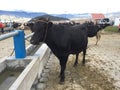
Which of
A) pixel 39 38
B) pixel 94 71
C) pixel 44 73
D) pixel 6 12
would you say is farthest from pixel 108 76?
pixel 6 12

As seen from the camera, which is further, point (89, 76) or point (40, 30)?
point (89, 76)

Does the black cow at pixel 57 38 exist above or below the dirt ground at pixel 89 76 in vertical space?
above

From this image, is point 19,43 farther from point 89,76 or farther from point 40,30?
point 89,76

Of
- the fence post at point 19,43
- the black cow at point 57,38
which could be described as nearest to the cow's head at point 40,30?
the black cow at point 57,38

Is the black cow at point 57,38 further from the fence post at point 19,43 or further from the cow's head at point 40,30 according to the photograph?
the fence post at point 19,43

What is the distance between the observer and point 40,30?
19.3 ft

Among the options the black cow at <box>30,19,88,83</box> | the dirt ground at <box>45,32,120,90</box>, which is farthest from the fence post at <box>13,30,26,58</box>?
the dirt ground at <box>45,32,120,90</box>

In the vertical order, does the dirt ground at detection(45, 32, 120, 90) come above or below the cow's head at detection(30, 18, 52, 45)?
below

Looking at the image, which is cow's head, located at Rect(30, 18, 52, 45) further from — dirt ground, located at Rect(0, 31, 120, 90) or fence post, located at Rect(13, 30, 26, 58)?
dirt ground, located at Rect(0, 31, 120, 90)

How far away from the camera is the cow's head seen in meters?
5.80

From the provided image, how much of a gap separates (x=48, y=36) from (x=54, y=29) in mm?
264

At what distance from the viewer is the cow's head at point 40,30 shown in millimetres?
5796

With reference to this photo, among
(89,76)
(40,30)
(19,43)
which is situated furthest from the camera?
(89,76)

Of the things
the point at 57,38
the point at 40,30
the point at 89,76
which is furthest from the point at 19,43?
the point at 89,76
